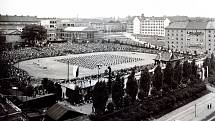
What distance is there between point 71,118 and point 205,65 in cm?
1791

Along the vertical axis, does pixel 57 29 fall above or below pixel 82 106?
above

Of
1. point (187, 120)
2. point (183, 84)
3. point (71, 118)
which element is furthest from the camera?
point (183, 84)

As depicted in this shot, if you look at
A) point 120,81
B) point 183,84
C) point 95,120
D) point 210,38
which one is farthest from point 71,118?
point 210,38

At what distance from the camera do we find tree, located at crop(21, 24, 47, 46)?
43875mm

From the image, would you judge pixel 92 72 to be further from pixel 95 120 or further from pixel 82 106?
pixel 95 120

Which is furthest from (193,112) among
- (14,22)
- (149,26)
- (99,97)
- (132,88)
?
(149,26)

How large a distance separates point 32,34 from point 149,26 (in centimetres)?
2823

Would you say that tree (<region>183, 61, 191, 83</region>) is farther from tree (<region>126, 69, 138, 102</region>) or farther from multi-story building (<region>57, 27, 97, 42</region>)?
multi-story building (<region>57, 27, 97, 42</region>)

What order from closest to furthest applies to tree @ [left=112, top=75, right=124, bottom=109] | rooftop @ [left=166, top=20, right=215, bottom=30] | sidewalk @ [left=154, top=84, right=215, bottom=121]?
tree @ [left=112, top=75, right=124, bottom=109], sidewalk @ [left=154, top=84, right=215, bottom=121], rooftop @ [left=166, top=20, right=215, bottom=30]

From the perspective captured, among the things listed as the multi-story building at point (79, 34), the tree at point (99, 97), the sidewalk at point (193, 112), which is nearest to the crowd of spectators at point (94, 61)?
the sidewalk at point (193, 112)

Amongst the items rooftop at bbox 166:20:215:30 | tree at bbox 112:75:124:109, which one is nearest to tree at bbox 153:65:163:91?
tree at bbox 112:75:124:109

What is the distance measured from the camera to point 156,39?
55.8 m

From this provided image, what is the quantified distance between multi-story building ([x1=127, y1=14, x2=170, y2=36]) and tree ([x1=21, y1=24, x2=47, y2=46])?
25617 millimetres

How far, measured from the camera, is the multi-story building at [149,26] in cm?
5845
